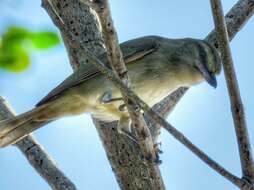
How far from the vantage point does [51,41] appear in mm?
1688

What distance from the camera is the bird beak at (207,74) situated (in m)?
5.14

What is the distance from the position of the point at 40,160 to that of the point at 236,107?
200 cm

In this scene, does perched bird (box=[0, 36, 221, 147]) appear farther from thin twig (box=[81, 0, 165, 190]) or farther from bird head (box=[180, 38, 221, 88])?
thin twig (box=[81, 0, 165, 190])

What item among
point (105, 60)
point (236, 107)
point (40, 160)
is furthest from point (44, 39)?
point (105, 60)

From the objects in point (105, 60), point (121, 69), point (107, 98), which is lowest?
point (121, 69)

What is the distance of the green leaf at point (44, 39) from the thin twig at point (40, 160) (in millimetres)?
2310

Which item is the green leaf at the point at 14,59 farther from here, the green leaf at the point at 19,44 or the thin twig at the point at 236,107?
the thin twig at the point at 236,107

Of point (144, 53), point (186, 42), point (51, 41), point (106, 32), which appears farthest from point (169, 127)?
point (186, 42)

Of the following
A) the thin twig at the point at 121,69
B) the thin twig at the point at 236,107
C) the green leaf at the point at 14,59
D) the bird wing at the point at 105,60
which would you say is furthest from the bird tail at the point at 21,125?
the green leaf at the point at 14,59

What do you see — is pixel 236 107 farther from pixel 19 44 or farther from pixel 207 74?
pixel 207 74

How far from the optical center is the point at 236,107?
2.83m

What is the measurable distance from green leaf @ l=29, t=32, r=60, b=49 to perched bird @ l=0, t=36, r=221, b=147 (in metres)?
2.92

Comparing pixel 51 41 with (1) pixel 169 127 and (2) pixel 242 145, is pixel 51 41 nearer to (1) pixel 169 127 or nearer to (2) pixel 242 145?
(1) pixel 169 127

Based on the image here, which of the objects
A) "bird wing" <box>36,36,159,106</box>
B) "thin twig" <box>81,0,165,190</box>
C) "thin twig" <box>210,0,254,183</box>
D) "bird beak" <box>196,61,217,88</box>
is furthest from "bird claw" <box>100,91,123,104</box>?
"thin twig" <box>210,0,254,183</box>
